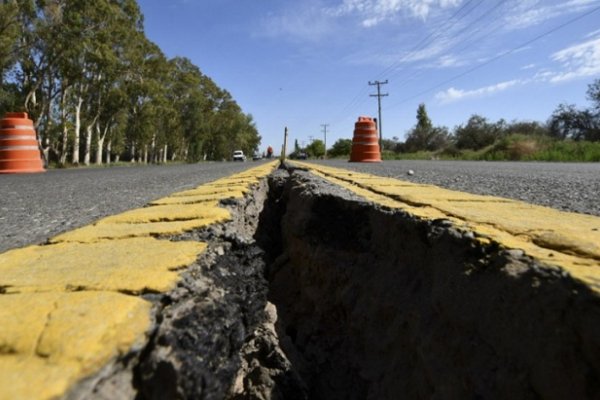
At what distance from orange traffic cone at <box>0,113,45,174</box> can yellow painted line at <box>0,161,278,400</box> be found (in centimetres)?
744

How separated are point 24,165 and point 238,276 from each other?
8.00 m

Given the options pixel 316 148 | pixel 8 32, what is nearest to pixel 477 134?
pixel 8 32

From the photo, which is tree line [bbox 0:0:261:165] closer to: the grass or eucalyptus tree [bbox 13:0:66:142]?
eucalyptus tree [bbox 13:0:66:142]

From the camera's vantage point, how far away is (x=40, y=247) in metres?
1.25

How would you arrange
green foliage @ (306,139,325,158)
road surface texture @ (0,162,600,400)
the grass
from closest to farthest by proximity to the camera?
1. road surface texture @ (0,162,600,400)
2. the grass
3. green foliage @ (306,139,325,158)

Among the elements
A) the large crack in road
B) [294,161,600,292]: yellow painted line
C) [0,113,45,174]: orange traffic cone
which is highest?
[0,113,45,174]: orange traffic cone

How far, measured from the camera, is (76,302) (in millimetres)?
761

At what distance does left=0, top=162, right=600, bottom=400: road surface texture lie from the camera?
2.23ft

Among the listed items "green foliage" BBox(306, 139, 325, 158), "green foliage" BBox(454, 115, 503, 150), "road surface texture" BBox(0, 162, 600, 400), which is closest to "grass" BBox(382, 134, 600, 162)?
"green foliage" BBox(454, 115, 503, 150)

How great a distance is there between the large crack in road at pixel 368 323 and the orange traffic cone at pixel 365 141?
8.41 meters

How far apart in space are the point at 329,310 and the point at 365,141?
8.95 meters

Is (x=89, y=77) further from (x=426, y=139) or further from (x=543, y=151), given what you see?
(x=426, y=139)

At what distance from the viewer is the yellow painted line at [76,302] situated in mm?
575

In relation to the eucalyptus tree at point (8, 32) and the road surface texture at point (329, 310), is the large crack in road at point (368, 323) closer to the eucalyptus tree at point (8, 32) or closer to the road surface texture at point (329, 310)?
the road surface texture at point (329, 310)
